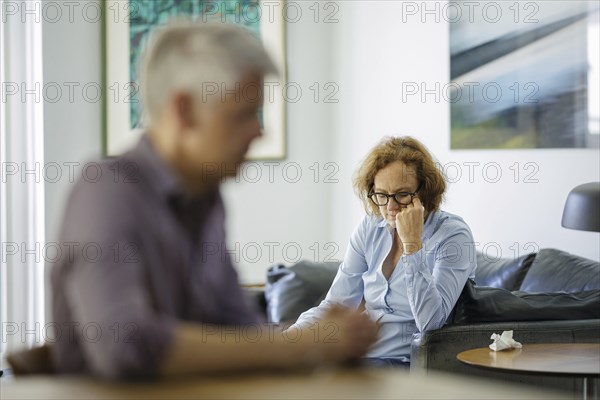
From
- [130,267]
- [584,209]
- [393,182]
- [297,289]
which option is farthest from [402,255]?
[130,267]

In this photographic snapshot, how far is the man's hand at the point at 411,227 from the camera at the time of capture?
3432 millimetres

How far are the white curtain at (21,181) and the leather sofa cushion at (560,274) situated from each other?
2617 millimetres

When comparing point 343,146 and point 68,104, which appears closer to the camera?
point 68,104

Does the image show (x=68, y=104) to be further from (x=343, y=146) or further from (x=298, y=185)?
(x=343, y=146)

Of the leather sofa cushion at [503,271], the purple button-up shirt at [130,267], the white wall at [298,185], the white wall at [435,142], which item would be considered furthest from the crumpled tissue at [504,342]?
the white wall at [298,185]

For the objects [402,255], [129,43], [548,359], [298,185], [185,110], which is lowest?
[548,359]

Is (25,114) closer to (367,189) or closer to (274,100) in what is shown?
(274,100)

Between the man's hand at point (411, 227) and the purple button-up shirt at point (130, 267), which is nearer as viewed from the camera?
the purple button-up shirt at point (130, 267)

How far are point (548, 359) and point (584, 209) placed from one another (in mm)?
646

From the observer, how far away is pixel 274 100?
19.8 ft

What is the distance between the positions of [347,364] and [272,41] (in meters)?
4.59

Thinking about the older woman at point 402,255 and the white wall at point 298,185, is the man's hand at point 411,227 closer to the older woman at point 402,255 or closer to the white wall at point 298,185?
the older woman at point 402,255

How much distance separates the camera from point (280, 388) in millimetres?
1227

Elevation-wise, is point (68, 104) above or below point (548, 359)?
above
